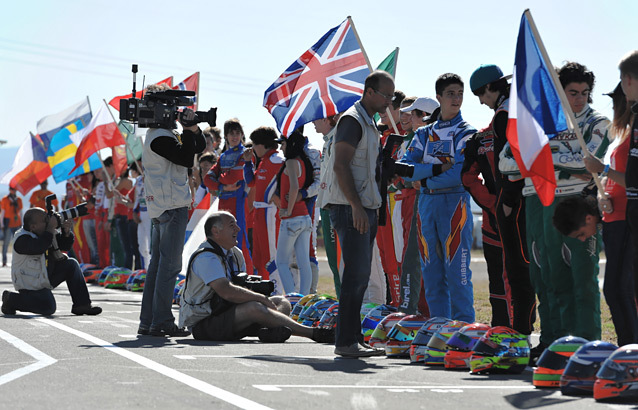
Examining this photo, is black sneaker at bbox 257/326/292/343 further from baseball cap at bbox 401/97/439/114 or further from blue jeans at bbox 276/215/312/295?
blue jeans at bbox 276/215/312/295

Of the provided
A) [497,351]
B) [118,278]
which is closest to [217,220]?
[497,351]

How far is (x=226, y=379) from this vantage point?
736 cm

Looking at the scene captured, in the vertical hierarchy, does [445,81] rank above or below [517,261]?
above

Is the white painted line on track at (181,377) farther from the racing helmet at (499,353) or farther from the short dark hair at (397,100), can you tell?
the short dark hair at (397,100)

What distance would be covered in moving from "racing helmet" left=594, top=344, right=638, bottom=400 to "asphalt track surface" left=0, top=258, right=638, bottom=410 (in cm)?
9

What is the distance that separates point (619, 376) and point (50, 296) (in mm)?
9085

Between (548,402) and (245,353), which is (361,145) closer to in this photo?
(245,353)

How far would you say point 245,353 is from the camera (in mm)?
9195

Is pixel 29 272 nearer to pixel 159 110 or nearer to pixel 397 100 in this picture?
pixel 159 110

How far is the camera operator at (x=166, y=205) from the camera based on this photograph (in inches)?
427

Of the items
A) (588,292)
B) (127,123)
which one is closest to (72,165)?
(127,123)

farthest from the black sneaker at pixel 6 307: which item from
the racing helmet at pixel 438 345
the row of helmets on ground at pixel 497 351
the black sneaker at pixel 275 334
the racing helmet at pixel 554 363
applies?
the racing helmet at pixel 554 363

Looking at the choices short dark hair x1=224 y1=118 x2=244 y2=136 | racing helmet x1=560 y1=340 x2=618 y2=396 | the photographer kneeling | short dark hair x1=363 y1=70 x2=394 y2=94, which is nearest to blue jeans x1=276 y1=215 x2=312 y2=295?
short dark hair x1=224 y1=118 x2=244 y2=136

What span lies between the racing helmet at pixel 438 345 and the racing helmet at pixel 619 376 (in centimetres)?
213
